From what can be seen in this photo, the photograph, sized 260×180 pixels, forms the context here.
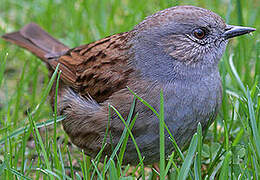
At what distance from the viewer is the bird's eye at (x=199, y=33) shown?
3.43m

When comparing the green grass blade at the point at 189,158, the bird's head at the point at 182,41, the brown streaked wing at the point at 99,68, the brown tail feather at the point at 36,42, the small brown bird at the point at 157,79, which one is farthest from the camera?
the brown tail feather at the point at 36,42

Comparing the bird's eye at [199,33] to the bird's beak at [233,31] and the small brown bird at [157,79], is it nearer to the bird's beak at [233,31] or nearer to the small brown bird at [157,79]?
the small brown bird at [157,79]

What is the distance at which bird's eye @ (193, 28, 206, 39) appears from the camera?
135 inches

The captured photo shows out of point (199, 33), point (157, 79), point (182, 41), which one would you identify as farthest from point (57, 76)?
point (199, 33)

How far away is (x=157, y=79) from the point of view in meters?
3.35

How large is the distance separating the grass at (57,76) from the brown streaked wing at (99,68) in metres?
0.24

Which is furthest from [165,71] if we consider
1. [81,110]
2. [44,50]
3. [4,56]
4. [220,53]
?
[44,50]

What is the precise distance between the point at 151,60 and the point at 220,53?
0.55 meters

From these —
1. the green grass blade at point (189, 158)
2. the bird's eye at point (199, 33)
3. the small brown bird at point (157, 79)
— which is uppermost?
the bird's eye at point (199, 33)

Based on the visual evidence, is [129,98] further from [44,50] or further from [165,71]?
[44,50]

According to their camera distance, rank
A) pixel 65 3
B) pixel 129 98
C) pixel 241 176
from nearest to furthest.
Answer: pixel 241 176
pixel 129 98
pixel 65 3

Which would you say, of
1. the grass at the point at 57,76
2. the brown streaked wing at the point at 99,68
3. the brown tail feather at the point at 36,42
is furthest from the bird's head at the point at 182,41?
the brown tail feather at the point at 36,42

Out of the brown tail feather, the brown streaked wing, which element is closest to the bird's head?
the brown streaked wing

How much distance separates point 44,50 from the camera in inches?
188
